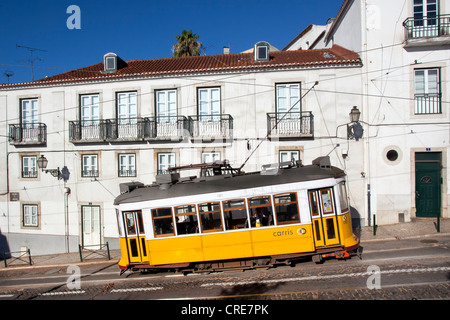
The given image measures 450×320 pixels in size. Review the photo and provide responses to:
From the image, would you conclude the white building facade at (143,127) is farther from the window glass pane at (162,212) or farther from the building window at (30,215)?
the window glass pane at (162,212)

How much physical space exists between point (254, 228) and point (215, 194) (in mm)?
1537

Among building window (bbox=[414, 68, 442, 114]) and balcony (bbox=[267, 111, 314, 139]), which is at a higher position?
building window (bbox=[414, 68, 442, 114])

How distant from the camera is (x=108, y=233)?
15.4 meters

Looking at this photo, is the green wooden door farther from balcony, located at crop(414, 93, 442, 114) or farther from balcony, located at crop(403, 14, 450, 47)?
balcony, located at crop(403, 14, 450, 47)

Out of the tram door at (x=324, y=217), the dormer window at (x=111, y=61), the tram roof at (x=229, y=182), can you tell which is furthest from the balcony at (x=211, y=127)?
the tram door at (x=324, y=217)

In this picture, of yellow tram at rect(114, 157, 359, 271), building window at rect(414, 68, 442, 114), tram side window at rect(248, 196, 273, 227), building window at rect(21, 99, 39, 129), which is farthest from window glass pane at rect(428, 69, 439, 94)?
building window at rect(21, 99, 39, 129)

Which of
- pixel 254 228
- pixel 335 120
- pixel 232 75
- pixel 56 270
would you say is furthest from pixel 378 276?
pixel 56 270

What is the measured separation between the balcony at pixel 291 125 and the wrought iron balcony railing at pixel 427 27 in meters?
5.60

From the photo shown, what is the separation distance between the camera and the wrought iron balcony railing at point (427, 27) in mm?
12828

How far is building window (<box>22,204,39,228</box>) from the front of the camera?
16375mm

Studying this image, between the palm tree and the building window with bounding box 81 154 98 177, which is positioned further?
Result: the palm tree

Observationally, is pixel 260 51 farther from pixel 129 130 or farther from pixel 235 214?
pixel 235 214

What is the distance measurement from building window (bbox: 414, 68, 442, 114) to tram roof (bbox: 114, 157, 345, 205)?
23.8 feet

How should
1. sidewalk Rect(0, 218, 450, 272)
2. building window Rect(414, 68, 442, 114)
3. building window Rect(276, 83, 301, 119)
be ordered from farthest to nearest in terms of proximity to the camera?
building window Rect(276, 83, 301, 119), building window Rect(414, 68, 442, 114), sidewalk Rect(0, 218, 450, 272)
